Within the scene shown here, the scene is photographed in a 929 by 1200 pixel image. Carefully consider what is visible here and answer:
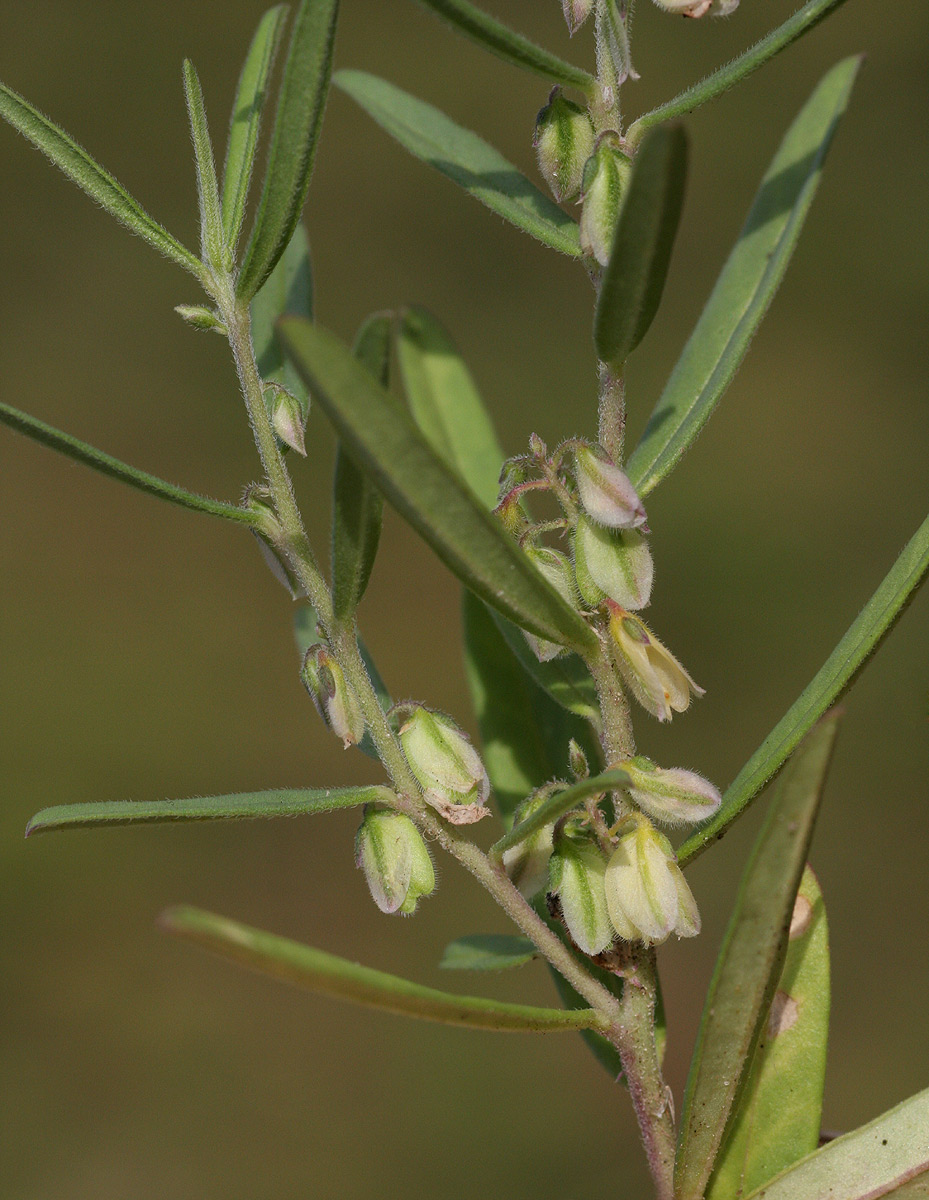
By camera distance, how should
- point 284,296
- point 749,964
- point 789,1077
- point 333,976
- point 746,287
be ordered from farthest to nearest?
point 284,296, point 746,287, point 789,1077, point 749,964, point 333,976

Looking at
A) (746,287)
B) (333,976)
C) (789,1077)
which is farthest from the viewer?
(746,287)

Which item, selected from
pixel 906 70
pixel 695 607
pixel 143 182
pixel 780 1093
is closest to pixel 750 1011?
pixel 780 1093

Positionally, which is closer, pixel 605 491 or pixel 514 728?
pixel 605 491

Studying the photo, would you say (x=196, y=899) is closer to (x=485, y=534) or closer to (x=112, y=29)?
(x=485, y=534)

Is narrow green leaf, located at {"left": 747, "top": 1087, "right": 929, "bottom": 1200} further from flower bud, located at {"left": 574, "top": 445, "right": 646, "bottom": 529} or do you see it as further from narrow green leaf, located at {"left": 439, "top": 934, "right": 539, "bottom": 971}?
flower bud, located at {"left": 574, "top": 445, "right": 646, "bottom": 529}

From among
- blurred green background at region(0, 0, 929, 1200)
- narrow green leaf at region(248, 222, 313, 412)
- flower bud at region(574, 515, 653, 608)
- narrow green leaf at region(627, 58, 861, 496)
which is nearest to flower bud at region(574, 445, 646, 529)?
flower bud at region(574, 515, 653, 608)

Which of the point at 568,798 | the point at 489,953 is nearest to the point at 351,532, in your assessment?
the point at 568,798

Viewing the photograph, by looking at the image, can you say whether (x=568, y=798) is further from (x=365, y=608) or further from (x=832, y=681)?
(x=365, y=608)
